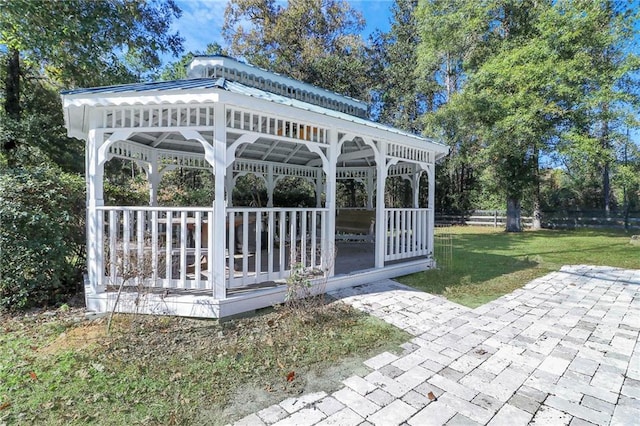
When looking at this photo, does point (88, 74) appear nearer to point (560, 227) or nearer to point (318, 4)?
point (318, 4)

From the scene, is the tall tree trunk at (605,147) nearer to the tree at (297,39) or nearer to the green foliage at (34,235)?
the tree at (297,39)

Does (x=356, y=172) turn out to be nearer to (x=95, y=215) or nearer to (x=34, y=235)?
(x=95, y=215)

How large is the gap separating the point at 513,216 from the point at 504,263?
1047cm

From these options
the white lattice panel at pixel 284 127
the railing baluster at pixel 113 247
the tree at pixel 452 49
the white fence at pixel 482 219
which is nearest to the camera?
the railing baluster at pixel 113 247

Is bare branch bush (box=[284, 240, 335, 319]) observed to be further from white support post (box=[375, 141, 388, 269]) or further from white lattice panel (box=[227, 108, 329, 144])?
white lattice panel (box=[227, 108, 329, 144])

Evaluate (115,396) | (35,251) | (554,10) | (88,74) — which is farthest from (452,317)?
(554,10)

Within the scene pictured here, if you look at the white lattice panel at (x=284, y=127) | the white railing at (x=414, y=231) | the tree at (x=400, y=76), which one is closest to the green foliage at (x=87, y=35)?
the white lattice panel at (x=284, y=127)

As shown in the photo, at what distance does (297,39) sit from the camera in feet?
59.8

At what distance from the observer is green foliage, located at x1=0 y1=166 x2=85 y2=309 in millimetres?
4117

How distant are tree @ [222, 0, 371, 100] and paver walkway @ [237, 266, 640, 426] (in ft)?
52.7

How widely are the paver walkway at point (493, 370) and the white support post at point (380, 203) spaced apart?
1.04 m

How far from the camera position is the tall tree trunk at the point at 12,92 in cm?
966

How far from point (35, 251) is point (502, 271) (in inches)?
332

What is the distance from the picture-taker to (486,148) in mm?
15594
